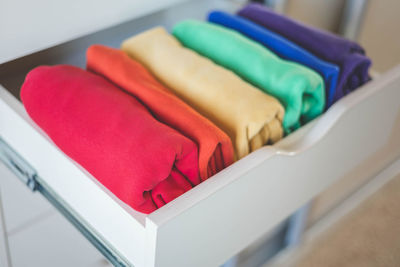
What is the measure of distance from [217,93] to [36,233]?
0.44 meters

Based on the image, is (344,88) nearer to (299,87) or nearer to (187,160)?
(299,87)

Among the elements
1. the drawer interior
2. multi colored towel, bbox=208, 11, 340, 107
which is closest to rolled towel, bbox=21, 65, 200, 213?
the drawer interior

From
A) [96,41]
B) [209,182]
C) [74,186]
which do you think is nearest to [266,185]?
[209,182]

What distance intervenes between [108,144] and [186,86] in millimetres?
175

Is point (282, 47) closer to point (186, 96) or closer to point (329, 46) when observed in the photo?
point (329, 46)

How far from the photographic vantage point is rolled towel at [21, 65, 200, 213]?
0.57m

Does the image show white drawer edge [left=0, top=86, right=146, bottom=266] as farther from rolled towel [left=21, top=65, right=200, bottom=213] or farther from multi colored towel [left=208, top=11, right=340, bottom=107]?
multi colored towel [left=208, top=11, right=340, bottom=107]

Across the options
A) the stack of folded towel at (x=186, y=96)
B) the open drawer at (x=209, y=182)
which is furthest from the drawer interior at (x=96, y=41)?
the stack of folded towel at (x=186, y=96)

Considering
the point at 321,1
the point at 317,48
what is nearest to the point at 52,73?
the point at 317,48

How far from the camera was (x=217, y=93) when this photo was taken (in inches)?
27.4

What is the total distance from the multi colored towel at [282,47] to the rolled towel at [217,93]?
0.40ft

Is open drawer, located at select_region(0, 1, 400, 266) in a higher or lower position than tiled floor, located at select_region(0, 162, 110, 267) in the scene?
higher

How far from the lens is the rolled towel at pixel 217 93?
671mm

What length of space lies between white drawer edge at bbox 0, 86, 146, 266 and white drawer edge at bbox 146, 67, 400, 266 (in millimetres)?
44
